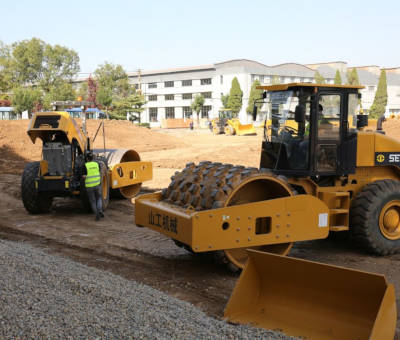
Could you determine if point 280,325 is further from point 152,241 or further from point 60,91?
point 60,91

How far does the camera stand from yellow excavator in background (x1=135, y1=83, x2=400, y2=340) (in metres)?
4.66

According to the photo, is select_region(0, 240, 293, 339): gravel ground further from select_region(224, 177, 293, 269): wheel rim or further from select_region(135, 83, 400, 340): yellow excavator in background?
select_region(224, 177, 293, 269): wheel rim

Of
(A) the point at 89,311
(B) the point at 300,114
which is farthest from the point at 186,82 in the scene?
(A) the point at 89,311

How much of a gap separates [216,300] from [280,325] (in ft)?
3.04

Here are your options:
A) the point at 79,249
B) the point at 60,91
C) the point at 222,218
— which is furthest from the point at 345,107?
the point at 60,91

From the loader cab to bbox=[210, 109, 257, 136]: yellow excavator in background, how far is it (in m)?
29.8

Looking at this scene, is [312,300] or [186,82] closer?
[312,300]

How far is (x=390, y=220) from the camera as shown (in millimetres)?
7254

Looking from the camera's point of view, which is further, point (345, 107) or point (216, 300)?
point (345, 107)

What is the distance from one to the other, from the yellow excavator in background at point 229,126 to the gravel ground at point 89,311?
32273 millimetres

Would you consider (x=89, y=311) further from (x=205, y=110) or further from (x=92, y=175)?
(x=205, y=110)

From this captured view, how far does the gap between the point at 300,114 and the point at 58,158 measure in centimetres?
589

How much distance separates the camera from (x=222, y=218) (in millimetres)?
5805

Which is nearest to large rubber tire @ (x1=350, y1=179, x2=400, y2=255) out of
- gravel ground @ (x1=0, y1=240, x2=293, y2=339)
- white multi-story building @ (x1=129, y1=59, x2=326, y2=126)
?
gravel ground @ (x1=0, y1=240, x2=293, y2=339)
